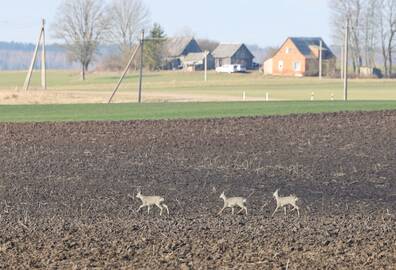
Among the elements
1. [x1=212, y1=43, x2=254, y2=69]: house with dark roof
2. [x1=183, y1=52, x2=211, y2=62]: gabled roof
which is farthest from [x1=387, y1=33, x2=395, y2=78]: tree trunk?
[x1=183, y1=52, x2=211, y2=62]: gabled roof

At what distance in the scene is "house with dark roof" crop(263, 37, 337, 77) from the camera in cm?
13312

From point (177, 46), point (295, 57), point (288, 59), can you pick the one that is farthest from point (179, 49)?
point (295, 57)

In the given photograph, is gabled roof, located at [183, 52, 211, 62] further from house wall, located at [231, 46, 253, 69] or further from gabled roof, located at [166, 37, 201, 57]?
house wall, located at [231, 46, 253, 69]

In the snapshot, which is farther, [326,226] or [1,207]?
[1,207]

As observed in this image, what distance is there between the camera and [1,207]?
57.1ft

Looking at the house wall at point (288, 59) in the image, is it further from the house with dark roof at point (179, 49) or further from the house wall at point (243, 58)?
the house with dark roof at point (179, 49)

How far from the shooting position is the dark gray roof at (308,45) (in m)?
137

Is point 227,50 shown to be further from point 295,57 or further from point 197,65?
point 295,57

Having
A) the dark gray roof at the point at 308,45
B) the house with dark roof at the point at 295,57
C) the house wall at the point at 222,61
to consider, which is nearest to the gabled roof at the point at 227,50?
the house wall at the point at 222,61

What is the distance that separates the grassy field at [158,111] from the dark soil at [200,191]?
11.1ft

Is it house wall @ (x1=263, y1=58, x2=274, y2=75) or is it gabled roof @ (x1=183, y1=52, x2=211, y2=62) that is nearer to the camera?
house wall @ (x1=263, y1=58, x2=274, y2=75)

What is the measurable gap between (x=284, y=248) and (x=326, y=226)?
2.33m

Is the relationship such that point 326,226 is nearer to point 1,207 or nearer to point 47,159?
point 1,207

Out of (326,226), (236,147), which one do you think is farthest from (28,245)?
(236,147)
